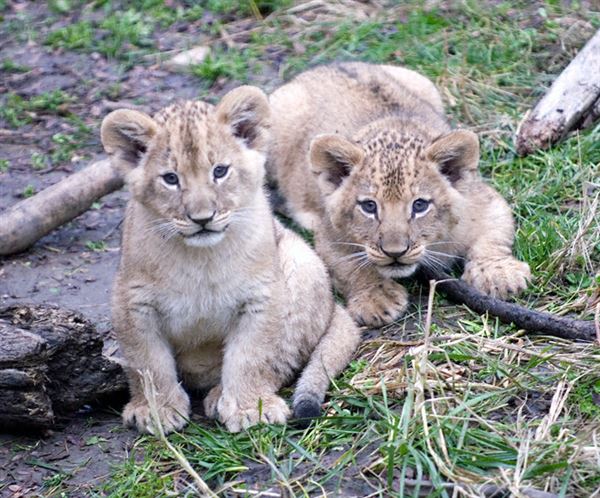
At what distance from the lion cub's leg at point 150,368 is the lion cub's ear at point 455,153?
2.36 m

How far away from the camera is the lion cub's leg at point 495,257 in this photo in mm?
7344

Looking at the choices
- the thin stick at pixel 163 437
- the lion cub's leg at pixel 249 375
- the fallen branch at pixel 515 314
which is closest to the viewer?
the thin stick at pixel 163 437

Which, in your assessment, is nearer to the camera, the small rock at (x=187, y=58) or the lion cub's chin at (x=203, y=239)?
the lion cub's chin at (x=203, y=239)

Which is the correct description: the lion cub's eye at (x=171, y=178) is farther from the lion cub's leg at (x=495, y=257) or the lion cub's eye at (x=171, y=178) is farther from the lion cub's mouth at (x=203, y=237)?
the lion cub's leg at (x=495, y=257)

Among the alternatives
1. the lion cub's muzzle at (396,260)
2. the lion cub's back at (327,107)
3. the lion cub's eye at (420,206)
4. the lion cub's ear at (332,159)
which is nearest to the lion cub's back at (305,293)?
the lion cub's muzzle at (396,260)

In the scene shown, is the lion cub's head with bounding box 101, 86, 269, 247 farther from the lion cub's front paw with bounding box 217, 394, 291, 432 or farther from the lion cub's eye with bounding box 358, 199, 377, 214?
the lion cub's eye with bounding box 358, 199, 377, 214

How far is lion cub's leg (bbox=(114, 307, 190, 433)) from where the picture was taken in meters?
6.24

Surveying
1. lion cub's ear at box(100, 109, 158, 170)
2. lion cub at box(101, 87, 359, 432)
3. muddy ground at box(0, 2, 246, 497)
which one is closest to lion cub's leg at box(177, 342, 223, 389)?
lion cub at box(101, 87, 359, 432)

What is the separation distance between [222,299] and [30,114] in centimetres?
516

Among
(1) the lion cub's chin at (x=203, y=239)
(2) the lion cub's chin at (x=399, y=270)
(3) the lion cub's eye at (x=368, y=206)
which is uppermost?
(1) the lion cub's chin at (x=203, y=239)

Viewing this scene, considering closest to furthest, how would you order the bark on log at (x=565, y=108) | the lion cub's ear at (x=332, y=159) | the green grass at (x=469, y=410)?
the green grass at (x=469, y=410) → the lion cub's ear at (x=332, y=159) → the bark on log at (x=565, y=108)

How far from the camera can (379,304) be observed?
7.41m

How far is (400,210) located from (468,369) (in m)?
1.30

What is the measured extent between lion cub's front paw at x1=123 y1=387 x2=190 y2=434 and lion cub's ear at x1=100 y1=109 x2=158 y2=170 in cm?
→ 139
